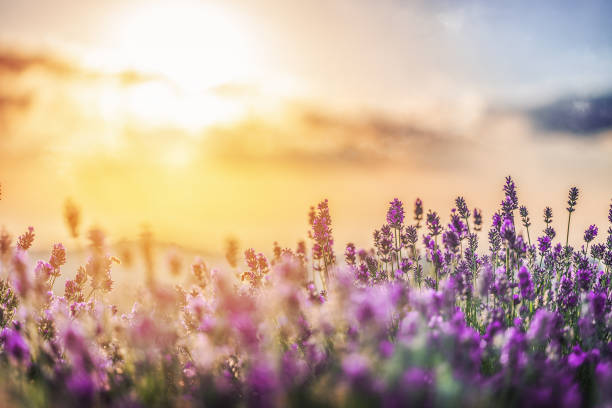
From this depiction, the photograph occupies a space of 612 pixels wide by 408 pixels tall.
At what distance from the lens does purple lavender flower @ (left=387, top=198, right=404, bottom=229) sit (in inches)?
204

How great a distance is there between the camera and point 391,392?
1.50 meters

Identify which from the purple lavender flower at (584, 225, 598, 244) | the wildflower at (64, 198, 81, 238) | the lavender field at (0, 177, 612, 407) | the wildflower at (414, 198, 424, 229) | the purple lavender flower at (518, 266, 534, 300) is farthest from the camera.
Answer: the purple lavender flower at (584, 225, 598, 244)

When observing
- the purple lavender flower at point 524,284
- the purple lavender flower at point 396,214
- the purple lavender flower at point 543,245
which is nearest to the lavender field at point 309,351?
the purple lavender flower at point 524,284

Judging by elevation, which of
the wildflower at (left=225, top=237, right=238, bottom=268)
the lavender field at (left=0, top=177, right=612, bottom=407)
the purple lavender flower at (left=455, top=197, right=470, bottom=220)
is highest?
the purple lavender flower at (left=455, top=197, right=470, bottom=220)

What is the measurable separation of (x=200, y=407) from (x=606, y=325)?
3.21 m

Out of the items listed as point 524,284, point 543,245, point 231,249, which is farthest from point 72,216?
point 543,245

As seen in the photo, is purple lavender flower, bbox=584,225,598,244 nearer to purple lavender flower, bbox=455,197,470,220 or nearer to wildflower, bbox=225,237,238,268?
purple lavender flower, bbox=455,197,470,220

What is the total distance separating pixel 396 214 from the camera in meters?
5.18

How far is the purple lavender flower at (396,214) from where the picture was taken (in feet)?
17.0

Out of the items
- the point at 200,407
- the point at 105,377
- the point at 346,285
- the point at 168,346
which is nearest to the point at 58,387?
the point at 105,377

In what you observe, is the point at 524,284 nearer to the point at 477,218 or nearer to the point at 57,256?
the point at 477,218

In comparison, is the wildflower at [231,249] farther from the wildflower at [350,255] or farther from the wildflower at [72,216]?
the wildflower at [350,255]

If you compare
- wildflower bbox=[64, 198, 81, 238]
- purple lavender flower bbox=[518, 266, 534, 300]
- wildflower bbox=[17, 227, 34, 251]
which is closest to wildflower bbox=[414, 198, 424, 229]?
purple lavender flower bbox=[518, 266, 534, 300]

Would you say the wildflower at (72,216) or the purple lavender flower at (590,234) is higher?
the wildflower at (72,216)
